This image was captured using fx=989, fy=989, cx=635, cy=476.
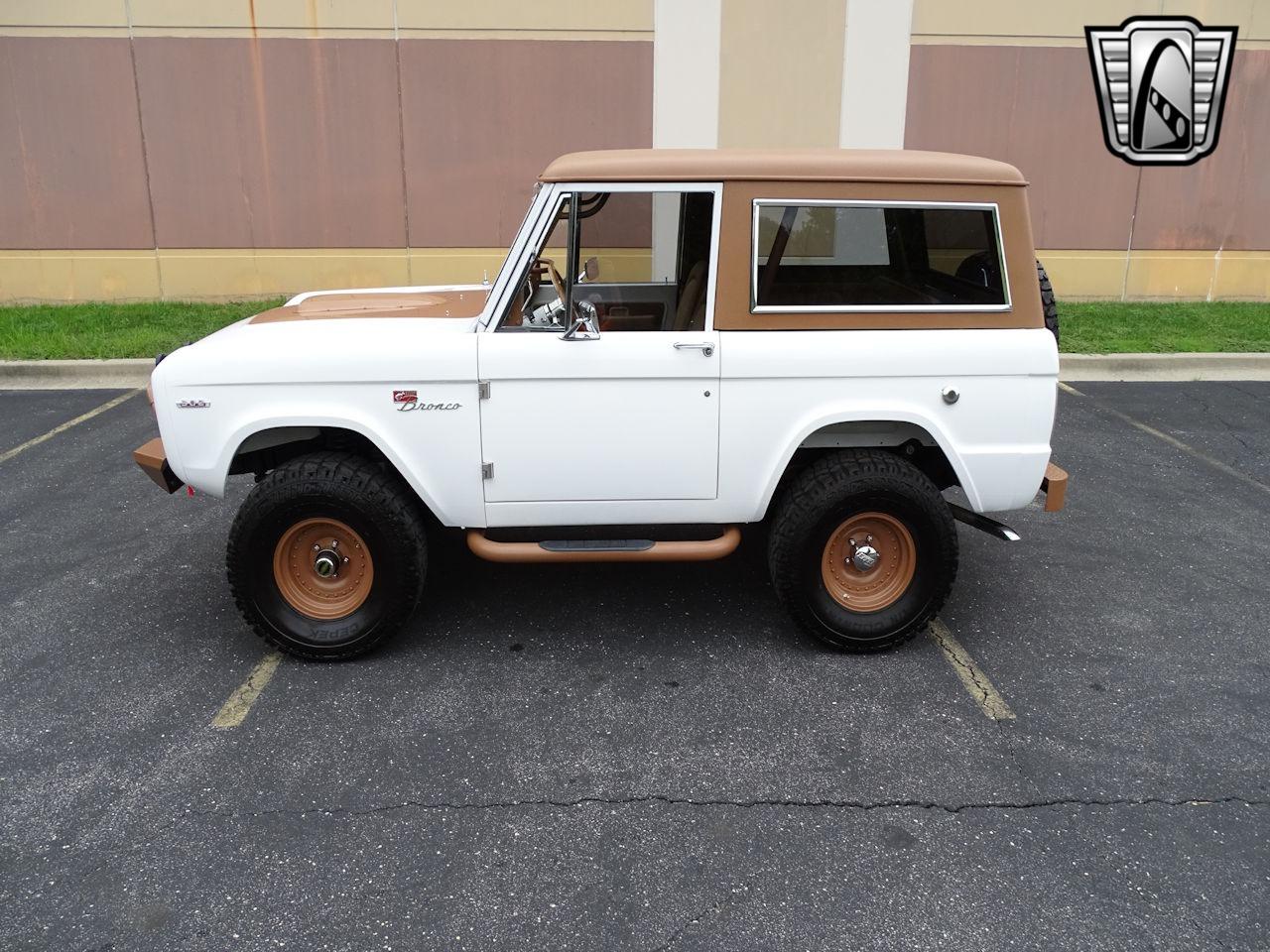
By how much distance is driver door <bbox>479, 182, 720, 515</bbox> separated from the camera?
13.3 ft

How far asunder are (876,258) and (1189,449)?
14.3ft

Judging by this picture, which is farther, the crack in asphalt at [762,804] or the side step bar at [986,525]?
the side step bar at [986,525]

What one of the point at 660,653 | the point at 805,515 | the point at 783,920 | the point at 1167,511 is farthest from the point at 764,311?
the point at 1167,511

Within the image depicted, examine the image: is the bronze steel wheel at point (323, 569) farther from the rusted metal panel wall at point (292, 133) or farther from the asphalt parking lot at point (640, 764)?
the rusted metal panel wall at point (292, 133)

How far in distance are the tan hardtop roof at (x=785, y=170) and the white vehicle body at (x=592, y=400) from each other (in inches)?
2.0

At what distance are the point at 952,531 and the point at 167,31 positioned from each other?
10.7 m

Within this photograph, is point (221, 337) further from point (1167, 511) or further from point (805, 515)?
point (1167, 511)

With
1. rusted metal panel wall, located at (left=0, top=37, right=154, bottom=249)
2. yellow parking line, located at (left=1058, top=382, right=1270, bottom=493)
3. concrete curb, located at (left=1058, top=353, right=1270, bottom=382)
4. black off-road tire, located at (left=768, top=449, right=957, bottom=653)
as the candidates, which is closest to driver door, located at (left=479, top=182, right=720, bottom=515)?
black off-road tire, located at (left=768, top=449, right=957, bottom=653)

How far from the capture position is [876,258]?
423 cm

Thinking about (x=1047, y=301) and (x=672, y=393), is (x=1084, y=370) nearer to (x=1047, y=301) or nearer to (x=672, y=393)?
(x=1047, y=301)

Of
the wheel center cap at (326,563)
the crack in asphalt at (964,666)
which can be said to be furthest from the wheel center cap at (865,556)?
the wheel center cap at (326,563)

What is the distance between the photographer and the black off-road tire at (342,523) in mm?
4129

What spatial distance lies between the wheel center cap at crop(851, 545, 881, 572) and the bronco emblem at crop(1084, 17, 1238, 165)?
9.65 m

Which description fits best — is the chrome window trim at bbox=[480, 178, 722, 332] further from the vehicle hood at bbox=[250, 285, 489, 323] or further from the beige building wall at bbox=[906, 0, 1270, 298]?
the beige building wall at bbox=[906, 0, 1270, 298]
